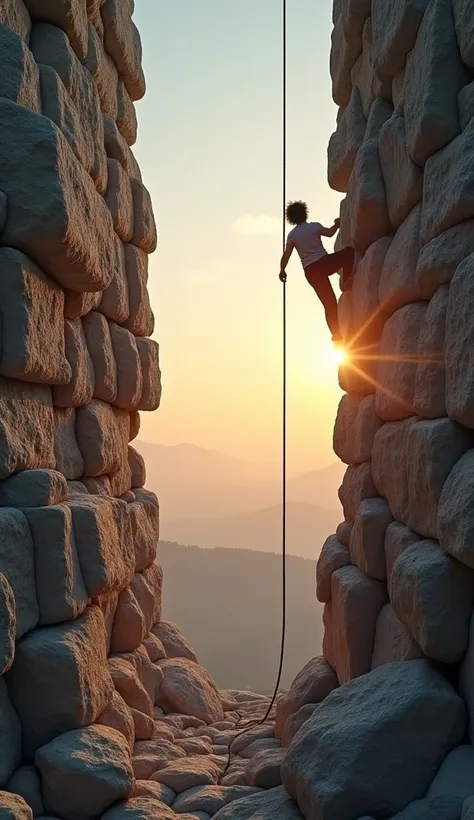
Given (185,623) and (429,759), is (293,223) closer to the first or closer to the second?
(429,759)

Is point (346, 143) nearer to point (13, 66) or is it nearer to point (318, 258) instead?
point (318, 258)

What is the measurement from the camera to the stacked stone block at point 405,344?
2.77 metres

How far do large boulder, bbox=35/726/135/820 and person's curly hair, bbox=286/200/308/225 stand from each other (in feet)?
11.0

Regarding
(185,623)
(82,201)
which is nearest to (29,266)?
(82,201)

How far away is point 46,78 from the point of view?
11.7 ft

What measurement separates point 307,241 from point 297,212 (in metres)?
0.31

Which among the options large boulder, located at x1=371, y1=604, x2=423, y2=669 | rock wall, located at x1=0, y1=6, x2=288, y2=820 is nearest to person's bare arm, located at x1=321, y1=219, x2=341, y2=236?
rock wall, located at x1=0, y1=6, x2=288, y2=820

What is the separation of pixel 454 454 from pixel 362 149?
187cm

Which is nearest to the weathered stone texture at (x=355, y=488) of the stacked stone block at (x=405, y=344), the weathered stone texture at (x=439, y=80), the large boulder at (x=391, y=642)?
the stacked stone block at (x=405, y=344)

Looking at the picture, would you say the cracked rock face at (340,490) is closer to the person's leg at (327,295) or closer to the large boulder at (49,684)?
the large boulder at (49,684)

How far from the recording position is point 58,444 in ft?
12.7

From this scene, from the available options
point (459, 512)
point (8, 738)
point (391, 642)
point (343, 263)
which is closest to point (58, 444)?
point (8, 738)

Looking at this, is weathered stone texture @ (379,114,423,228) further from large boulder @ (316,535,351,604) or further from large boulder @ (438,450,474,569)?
large boulder @ (316,535,351,604)

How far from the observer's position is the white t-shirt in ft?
16.4
